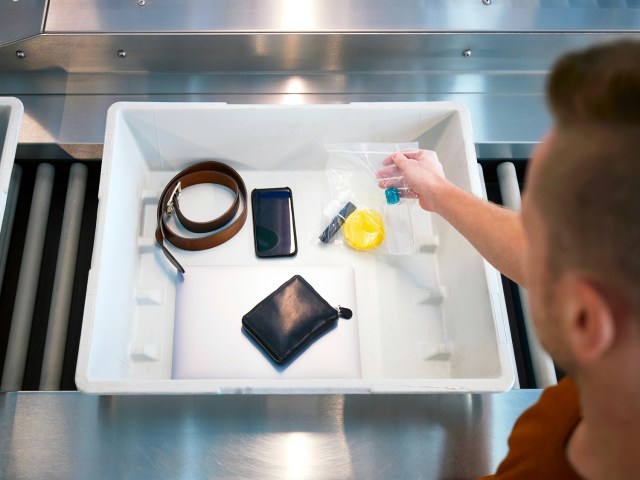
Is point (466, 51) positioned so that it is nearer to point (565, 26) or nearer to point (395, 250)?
point (565, 26)

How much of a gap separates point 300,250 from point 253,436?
0.33m

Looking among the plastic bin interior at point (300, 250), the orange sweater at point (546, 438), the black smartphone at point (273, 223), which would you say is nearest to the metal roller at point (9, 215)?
the plastic bin interior at point (300, 250)

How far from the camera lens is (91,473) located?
752 millimetres

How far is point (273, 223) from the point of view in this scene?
98 cm

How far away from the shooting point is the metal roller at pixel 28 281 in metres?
0.90

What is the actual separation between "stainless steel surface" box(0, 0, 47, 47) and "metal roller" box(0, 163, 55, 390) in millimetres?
238

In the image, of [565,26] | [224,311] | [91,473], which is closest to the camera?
[91,473]

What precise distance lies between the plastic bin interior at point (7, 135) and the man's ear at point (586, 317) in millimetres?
741

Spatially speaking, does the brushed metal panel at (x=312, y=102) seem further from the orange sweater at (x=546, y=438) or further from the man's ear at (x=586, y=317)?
the man's ear at (x=586, y=317)

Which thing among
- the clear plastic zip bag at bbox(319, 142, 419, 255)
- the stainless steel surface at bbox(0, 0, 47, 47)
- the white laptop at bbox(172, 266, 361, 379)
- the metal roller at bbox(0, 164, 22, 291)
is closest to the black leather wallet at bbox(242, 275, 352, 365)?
the white laptop at bbox(172, 266, 361, 379)

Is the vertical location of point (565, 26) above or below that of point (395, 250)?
above

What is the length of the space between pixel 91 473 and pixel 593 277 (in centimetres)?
70

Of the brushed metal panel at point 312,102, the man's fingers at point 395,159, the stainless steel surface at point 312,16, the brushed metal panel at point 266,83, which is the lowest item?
the man's fingers at point 395,159

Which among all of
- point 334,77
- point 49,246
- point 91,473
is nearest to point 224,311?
point 91,473
